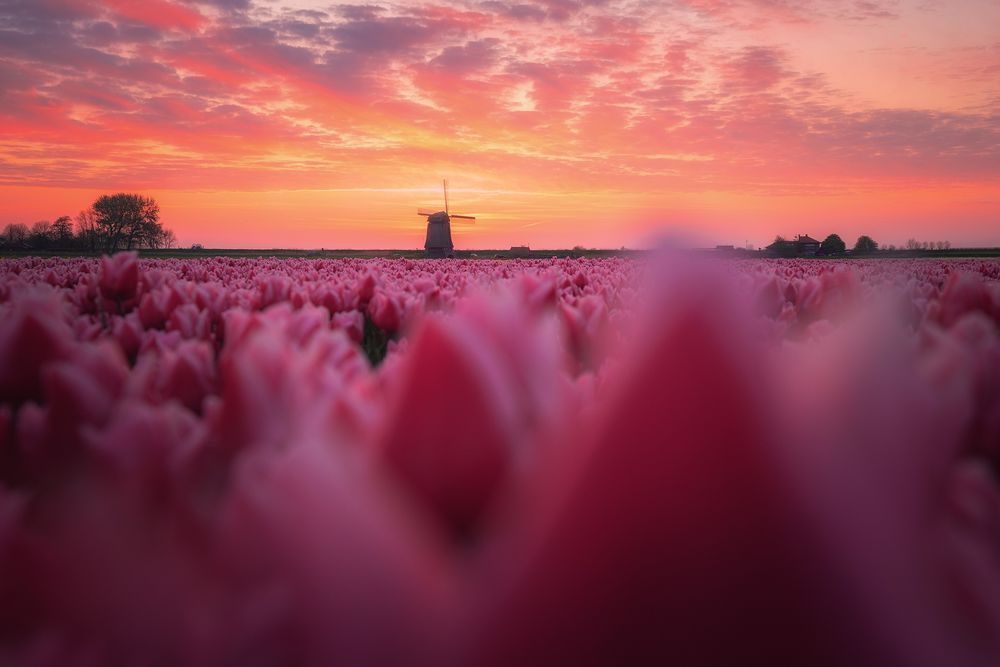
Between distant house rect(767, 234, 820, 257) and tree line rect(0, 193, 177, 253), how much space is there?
72645 mm

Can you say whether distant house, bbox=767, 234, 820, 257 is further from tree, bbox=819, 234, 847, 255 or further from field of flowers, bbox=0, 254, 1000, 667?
field of flowers, bbox=0, 254, 1000, 667

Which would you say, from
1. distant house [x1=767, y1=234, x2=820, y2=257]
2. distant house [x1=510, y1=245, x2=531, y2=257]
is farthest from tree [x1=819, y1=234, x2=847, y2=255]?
→ distant house [x1=510, y1=245, x2=531, y2=257]

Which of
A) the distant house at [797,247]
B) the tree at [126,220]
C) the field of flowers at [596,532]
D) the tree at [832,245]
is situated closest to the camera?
the field of flowers at [596,532]

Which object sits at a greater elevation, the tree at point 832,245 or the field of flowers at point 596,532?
the tree at point 832,245

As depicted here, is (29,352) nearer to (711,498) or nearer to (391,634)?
(391,634)

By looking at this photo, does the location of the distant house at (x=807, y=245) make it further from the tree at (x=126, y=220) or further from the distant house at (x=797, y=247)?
the tree at (x=126, y=220)

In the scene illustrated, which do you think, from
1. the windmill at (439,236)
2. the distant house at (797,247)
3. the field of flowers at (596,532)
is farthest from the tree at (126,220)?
the field of flowers at (596,532)

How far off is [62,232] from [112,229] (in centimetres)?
652

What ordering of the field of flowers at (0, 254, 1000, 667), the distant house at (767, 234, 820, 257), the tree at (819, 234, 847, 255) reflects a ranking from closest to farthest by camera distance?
the field of flowers at (0, 254, 1000, 667), the distant house at (767, 234, 820, 257), the tree at (819, 234, 847, 255)

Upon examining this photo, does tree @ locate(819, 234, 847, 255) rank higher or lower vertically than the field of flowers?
higher

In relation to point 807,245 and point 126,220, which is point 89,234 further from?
point 807,245

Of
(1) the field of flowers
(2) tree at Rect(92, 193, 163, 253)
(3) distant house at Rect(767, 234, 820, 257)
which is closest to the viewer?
(1) the field of flowers

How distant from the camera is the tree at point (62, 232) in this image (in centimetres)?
7375

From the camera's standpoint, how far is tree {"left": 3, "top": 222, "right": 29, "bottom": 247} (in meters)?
71.0
